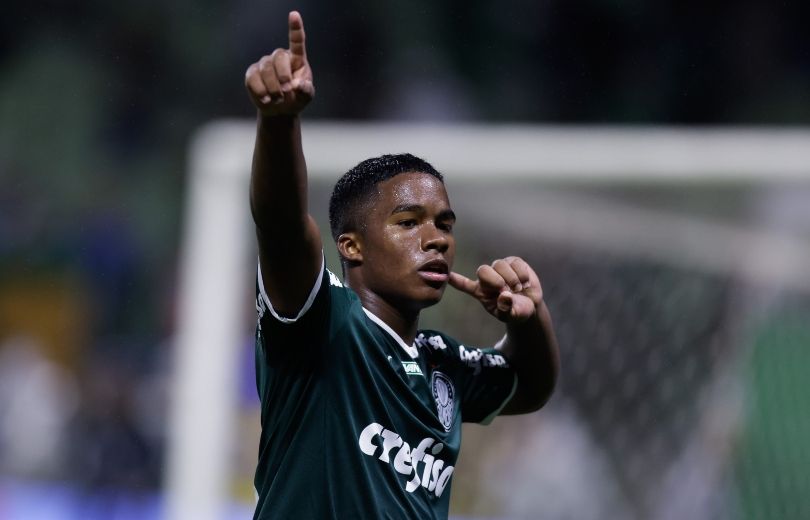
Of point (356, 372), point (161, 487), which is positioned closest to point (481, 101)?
point (161, 487)

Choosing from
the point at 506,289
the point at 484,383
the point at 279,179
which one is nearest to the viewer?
the point at 279,179

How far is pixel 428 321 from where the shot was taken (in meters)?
4.64

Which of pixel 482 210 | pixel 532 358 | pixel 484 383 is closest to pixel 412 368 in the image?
pixel 484 383

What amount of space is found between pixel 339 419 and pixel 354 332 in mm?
181

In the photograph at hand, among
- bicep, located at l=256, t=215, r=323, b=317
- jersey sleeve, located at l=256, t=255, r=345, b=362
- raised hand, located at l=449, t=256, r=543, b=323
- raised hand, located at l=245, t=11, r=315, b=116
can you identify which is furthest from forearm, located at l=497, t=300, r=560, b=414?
raised hand, located at l=245, t=11, r=315, b=116

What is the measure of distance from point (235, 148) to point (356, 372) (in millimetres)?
2466

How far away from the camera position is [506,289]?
8.87 ft

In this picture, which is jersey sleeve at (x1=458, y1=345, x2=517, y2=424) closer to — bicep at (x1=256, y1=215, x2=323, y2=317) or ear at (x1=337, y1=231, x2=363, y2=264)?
ear at (x1=337, y1=231, x2=363, y2=264)

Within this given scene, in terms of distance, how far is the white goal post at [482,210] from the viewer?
177 inches

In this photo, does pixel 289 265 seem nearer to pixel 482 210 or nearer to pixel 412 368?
pixel 412 368

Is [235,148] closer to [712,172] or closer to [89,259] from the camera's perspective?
[712,172]

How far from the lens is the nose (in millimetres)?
2539

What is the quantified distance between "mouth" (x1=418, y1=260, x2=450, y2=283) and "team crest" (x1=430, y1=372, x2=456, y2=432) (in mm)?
304

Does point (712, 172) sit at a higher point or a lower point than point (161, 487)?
higher
